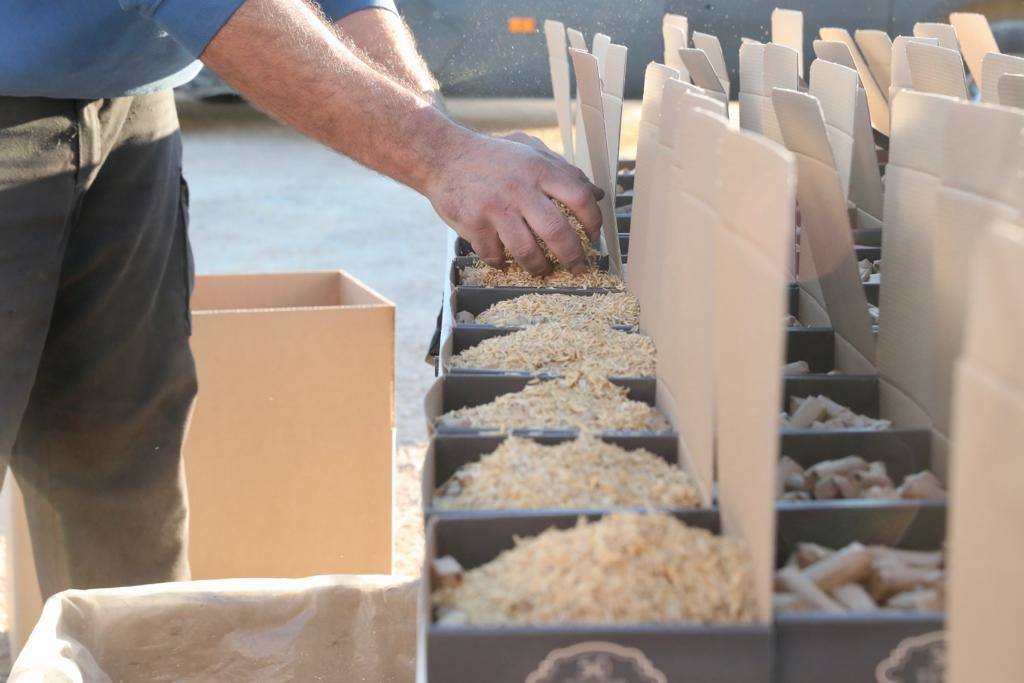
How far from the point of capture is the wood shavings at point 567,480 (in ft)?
2.58

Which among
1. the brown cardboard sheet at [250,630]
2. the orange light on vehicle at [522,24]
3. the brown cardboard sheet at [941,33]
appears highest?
the orange light on vehicle at [522,24]

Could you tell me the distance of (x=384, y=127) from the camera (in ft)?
4.06

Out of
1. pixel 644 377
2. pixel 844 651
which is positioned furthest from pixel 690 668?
pixel 644 377

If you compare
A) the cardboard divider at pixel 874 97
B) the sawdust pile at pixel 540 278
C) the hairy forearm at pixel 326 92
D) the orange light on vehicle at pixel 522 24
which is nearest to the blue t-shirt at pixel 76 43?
the hairy forearm at pixel 326 92

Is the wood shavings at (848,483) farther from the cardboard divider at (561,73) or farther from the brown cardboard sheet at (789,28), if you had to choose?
the brown cardboard sheet at (789,28)

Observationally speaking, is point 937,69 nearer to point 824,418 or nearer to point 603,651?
point 824,418

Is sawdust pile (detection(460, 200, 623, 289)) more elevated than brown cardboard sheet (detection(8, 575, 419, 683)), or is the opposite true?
sawdust pile (detection(460, 200, 623, 289))

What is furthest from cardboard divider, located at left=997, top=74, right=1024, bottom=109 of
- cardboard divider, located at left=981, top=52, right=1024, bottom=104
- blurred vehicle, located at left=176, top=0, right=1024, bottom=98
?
blurred vehicle, located at left=176, top=0, right=1024, bottom=98

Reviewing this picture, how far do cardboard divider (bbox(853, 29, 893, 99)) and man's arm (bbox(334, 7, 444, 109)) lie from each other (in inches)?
28.2

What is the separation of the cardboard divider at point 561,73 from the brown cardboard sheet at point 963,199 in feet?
3.03

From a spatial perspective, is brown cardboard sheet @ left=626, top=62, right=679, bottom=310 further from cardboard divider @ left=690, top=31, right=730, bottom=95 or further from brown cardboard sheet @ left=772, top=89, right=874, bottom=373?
cardboard divider @ left=690, top=31, right=730, bottom=95

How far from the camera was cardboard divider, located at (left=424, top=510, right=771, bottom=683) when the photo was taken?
0.64m

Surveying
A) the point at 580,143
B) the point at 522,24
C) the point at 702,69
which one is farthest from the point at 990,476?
the point at 522,24

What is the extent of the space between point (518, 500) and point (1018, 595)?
1.21 feet
